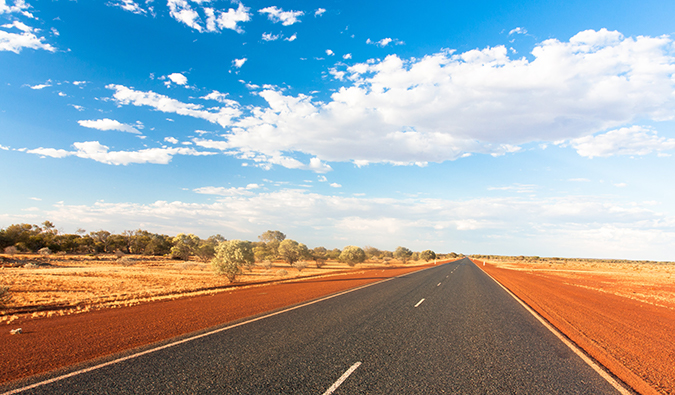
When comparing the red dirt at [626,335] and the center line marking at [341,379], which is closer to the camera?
the center line marking at [341,379]

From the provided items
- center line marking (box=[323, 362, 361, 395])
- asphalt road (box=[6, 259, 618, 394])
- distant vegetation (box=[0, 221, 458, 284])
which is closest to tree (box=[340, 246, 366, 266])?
distant vegetation (box=[0, 221, 458, 284])

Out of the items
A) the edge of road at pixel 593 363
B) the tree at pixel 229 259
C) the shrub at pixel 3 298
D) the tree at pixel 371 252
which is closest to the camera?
the edge of road at pixel 593 363

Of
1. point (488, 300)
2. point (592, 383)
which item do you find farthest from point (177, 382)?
point (488, 300)

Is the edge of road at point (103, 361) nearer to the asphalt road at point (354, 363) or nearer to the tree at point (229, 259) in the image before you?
the asphalt road at point (354, 363)

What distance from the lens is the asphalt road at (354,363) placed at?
492 cm

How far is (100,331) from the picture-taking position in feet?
27.1

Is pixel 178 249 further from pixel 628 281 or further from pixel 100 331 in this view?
pixel 628 281

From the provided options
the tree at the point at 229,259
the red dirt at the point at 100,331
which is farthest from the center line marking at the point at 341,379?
the tree at the point at 229,259

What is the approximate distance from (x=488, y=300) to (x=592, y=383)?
35.4 ft

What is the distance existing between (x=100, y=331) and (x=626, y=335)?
1502 centimetres

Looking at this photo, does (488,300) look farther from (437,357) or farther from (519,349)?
(437,357)

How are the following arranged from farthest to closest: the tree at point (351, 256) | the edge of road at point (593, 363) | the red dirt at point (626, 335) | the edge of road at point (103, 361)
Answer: the tree at point (351, 256)
the red dirt at point (626, 335)
the edge of road at point (593, 363)
the edge of road at point (103, 361)

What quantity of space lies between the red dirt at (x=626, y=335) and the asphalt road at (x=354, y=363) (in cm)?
76

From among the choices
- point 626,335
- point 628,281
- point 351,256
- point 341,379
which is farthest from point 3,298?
point 351,256
